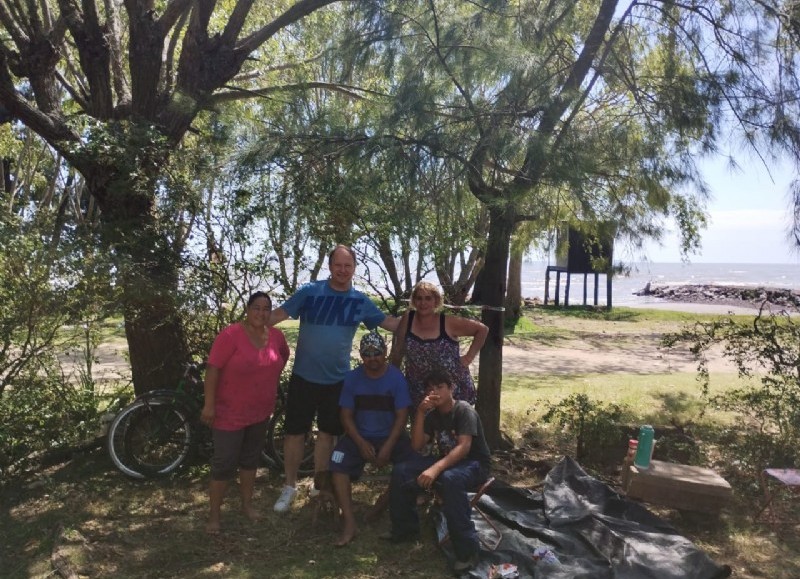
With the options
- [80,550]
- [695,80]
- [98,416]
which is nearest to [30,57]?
[98,416]

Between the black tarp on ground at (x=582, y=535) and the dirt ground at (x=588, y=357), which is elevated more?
the black tarp on ground at (x=582, y=535)

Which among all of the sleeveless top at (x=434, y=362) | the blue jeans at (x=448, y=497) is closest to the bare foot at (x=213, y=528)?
the blue jeans at (x=448, y=497)

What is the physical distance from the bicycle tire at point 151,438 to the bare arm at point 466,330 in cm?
203

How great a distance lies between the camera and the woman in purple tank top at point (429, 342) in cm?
394

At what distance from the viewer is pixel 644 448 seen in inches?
158

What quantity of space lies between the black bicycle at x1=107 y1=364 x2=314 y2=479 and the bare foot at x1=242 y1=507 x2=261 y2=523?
0.66 m

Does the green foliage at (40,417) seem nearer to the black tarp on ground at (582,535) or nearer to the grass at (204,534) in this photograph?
the grass at (204,534)

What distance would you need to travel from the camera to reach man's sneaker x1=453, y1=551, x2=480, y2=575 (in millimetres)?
3209

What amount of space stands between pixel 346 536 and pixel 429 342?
47.4 inches

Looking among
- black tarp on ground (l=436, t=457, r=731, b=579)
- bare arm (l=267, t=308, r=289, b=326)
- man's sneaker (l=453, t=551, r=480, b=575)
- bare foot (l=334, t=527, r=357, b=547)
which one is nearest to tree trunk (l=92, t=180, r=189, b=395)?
bare arm (l=267, t=308, r=289, b=326)

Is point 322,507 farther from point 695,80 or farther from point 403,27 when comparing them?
point 695,80

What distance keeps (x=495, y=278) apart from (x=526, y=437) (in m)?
1.45

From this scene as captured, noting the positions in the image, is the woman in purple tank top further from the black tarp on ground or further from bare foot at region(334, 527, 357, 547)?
bare foot at region(334, 527, 357, 547)

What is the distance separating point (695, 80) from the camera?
4.50m
